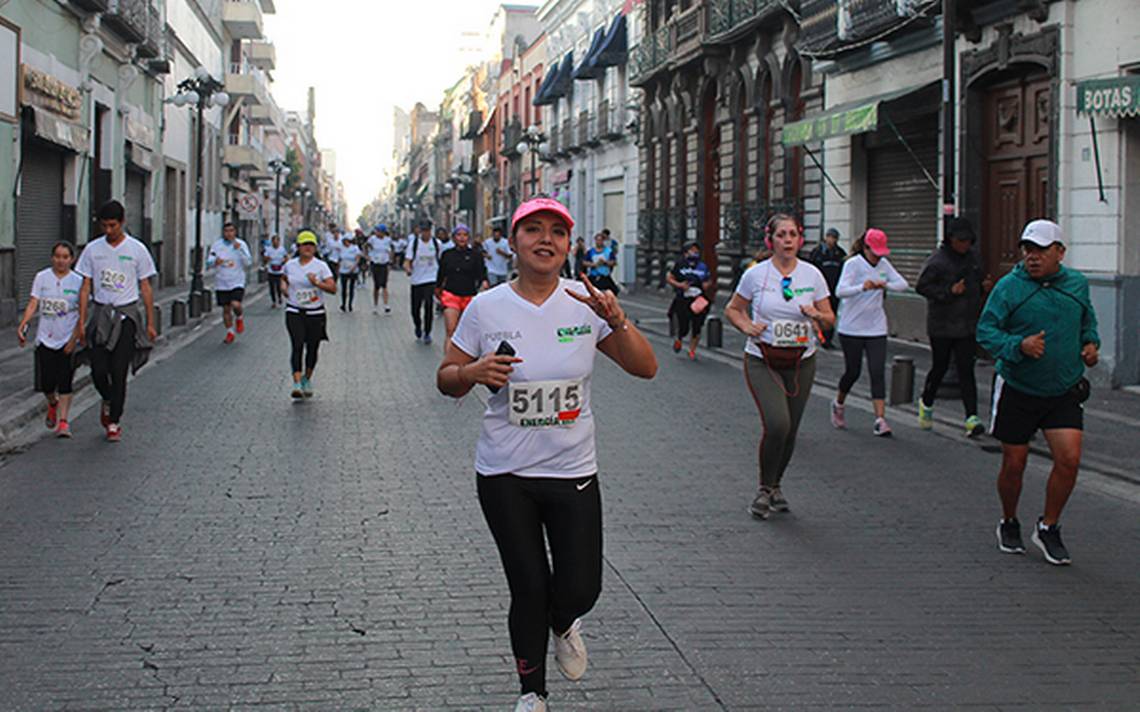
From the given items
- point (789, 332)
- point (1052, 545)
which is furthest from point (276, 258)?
point (1052, 545)

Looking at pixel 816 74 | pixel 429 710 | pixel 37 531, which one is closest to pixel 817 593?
pixel 429 710

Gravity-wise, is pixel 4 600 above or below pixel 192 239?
below

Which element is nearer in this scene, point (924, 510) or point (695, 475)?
point (924, 510)

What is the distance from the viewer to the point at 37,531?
287 inches

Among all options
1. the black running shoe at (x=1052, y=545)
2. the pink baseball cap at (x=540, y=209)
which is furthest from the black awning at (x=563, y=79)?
the pink baseball cap at (x=540, y=209)

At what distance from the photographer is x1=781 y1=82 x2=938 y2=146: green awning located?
65.6ft

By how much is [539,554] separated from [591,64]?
131 ft

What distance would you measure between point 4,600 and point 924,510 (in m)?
5.19

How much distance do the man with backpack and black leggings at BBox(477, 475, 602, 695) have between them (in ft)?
53.6

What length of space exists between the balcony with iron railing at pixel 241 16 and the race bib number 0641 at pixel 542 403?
183 ft

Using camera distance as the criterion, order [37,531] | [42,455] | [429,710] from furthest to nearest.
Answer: [42,455] → [37,531] → [429,710]

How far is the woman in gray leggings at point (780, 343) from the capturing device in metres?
7.87

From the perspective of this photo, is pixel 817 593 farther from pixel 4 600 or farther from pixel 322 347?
pixel 322 347

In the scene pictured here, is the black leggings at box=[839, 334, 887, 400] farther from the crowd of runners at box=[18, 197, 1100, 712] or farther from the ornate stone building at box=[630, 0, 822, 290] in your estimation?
the ornate stone building at box=[630, 0, 822, 290]
